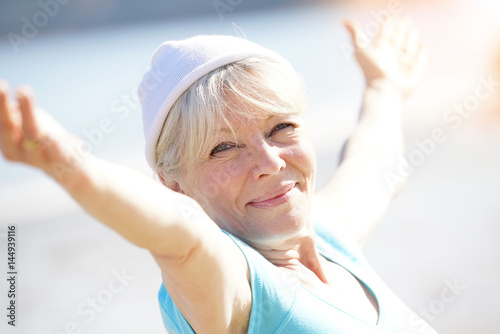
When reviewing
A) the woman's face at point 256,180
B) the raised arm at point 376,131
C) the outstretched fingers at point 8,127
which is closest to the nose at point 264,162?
the woman's face at point 256,180

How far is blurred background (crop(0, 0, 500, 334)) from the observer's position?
317 centimetres

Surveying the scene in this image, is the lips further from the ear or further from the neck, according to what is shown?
the ear

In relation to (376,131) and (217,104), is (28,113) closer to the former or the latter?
(217,104)

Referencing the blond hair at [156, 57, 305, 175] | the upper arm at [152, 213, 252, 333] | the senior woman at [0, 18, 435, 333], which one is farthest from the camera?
the blond hair at [156, 57, 305, 175]

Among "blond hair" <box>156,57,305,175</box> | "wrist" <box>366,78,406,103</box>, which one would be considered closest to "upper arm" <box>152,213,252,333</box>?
"blond hair" <box>156,57,305,175</box>

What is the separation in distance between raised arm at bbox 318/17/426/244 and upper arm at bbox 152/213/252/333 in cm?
89

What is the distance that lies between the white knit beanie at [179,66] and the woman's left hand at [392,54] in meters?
1.22

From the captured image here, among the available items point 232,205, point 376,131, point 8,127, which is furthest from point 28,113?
point 376,131

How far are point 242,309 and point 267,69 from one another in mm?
669

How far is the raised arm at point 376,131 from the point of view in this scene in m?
2.21

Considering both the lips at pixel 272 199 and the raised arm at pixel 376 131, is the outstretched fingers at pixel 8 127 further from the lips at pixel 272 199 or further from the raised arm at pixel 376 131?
the raised arm at pixel 376 131

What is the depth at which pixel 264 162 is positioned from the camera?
1.52 metres

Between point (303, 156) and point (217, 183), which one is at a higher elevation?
point (303, 156)

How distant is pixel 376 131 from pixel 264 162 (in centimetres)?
112
